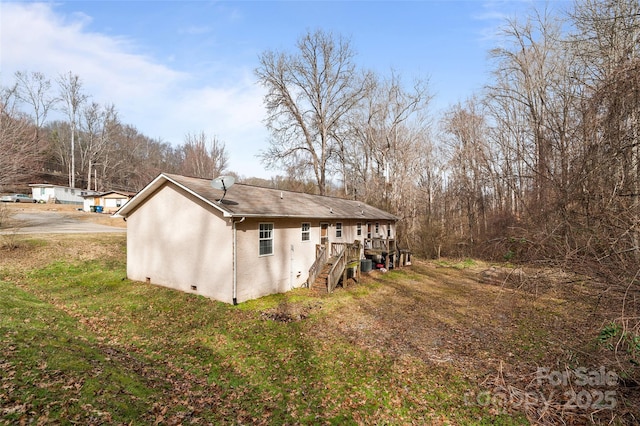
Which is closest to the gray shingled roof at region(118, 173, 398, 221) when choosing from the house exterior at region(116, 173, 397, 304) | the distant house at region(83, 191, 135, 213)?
the house exterior at region(116, 173, 397, 304)

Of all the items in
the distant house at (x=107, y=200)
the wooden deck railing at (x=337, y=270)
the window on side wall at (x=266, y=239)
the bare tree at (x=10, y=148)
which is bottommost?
the wooden deck railing at (x=337, y=270)

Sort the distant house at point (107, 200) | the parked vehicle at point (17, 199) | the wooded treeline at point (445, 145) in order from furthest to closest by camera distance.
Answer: the distant house at point (107, 200) → the parked vehicle at point (17, 199) → the wooded treeline at point (445, 145)


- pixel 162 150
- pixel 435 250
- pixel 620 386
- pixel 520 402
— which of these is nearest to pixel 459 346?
pixel 520 402

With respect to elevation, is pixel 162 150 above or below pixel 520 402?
above

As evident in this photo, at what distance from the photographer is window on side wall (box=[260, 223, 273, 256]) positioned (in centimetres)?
1139

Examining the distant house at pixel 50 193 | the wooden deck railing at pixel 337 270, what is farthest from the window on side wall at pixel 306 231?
the distant house at pixel 50 193

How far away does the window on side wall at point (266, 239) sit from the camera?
11393mm

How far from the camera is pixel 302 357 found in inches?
271

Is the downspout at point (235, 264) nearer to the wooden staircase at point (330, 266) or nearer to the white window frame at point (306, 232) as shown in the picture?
the wooden staircase at point (330, 266)

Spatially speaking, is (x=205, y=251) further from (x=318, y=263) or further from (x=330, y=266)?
(x=330, y=266)

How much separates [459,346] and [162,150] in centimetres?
6935

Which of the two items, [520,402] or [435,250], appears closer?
[520,402]

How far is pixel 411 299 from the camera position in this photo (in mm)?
12008

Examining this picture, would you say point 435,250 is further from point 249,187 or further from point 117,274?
point 117,274
